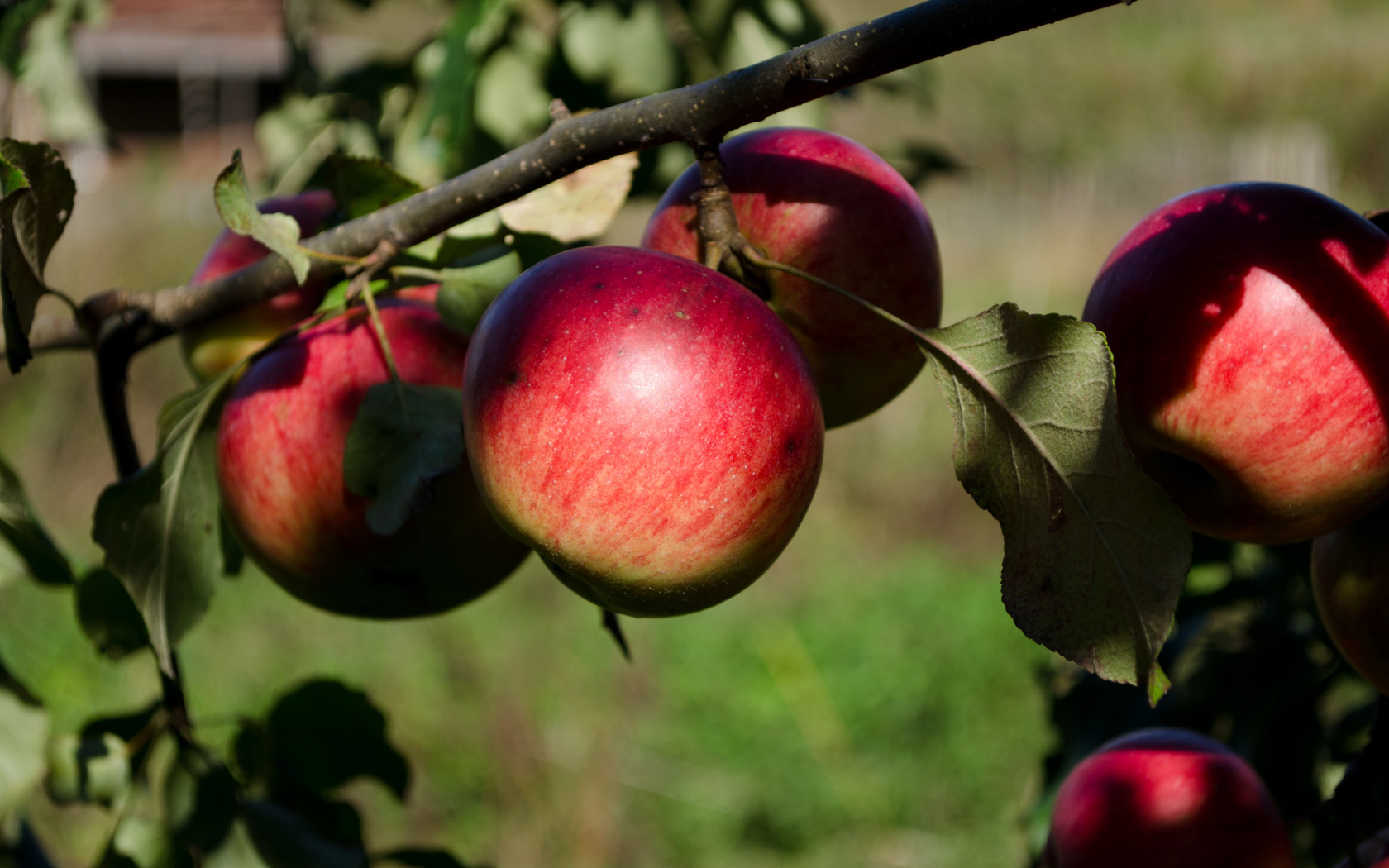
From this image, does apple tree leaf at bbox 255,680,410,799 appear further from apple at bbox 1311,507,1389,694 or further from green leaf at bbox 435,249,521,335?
apple at bbox 1311,507,1389,694

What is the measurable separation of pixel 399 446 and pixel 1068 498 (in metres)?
0.32

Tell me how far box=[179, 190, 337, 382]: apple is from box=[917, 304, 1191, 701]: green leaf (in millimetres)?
451

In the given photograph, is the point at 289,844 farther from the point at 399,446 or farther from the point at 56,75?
the point at 56,75

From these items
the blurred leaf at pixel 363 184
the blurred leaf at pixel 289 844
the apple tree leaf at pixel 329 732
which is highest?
the blurred leaf at pixel 363 184

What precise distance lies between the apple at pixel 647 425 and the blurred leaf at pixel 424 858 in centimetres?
46

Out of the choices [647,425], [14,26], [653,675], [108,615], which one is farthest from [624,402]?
[653,675]

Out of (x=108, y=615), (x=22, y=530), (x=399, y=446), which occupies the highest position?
(x=399, y=446)

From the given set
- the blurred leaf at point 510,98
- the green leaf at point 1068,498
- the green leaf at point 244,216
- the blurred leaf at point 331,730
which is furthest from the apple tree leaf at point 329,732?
the blurred leaf at point 510,98

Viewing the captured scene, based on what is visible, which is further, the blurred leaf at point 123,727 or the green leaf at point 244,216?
the blurred leaf at point 123,727

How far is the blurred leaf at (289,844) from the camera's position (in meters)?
0.71

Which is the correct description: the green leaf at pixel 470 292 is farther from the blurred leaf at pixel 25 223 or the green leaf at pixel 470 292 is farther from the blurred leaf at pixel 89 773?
the blurred leaf at pixel 89 773

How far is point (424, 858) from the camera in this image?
0.84 meters

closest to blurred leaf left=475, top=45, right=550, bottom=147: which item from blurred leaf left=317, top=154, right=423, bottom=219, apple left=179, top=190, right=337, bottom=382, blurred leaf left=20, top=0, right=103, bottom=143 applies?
blurred leaf left=20, top=0, right=103, bottom=143

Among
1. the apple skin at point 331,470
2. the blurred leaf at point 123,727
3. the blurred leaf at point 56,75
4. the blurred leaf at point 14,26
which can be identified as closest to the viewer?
the apple skin at point 331,470
